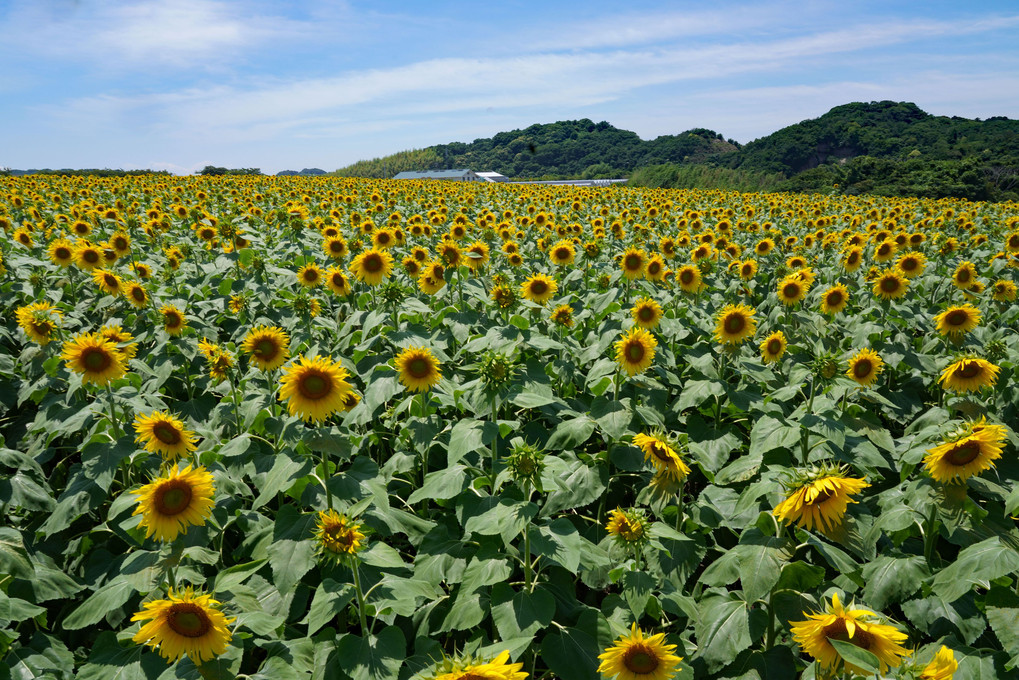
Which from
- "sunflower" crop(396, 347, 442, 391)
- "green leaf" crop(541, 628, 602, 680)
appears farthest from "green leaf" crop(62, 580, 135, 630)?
"green leaf" crop(541, 628, 602, 680)

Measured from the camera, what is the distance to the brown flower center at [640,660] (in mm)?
2033

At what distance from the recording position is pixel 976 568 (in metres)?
2.32

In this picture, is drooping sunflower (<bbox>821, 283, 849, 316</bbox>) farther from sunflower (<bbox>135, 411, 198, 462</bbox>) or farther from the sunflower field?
sunflower (<bbox>135, 411, 198, 462</bbox>)

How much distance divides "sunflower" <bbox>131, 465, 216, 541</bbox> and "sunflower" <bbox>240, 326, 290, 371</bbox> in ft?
4.00

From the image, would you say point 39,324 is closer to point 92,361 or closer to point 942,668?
point 92,361

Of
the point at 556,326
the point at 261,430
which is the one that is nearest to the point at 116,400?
the point at 261,430

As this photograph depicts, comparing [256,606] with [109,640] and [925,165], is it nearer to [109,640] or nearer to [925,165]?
[109,640]

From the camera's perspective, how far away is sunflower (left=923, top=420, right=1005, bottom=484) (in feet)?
8.00

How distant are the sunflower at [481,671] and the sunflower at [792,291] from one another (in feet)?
17.5

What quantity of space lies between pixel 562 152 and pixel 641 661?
107 metres

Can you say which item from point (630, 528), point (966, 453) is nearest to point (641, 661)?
point (630, 528)

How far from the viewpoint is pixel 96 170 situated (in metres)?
39.4

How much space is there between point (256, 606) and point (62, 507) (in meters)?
1.39

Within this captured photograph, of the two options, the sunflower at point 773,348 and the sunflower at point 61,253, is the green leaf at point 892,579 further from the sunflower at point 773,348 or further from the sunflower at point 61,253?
the sunflower at point 61,253
